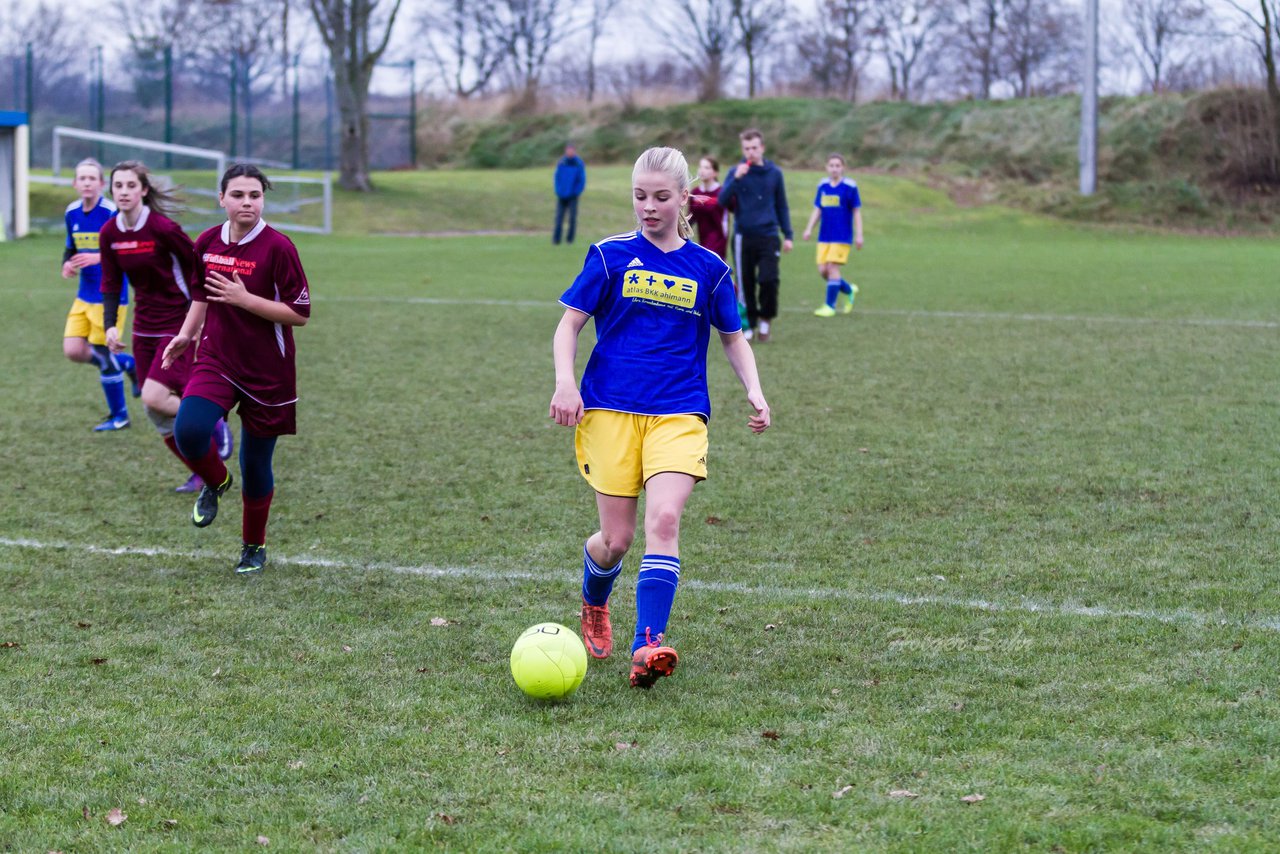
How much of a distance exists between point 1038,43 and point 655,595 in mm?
56217

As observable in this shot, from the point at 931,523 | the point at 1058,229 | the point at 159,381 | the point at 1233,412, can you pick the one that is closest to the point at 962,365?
the point at 1233,412

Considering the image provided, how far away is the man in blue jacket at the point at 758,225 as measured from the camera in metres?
13.3

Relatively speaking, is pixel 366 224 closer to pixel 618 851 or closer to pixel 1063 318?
pixel 1063 318

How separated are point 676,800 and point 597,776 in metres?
0.26

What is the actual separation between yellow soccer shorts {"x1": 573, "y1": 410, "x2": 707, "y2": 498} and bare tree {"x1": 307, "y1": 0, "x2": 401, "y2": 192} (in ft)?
105

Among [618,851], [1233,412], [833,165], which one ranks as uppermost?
[833,165]

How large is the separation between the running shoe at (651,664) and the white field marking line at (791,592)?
1.19 m

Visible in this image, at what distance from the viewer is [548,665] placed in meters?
4.16

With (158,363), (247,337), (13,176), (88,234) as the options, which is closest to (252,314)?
(247,337)

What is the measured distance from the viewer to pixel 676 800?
3467 mm

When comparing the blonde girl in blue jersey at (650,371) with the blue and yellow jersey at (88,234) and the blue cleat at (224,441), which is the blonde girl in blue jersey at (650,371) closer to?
the blue cleat at (224,441)

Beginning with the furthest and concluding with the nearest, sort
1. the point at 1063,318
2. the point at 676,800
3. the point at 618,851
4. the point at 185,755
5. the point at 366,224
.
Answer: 1. the point at 366,224
2. the point at 1063,318
3. the point at 185,755
4. the point at 676,800
5. the point at 618,851

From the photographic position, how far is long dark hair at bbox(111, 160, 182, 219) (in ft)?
23.2

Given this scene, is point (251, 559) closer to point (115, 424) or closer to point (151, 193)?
point (151, 193)
